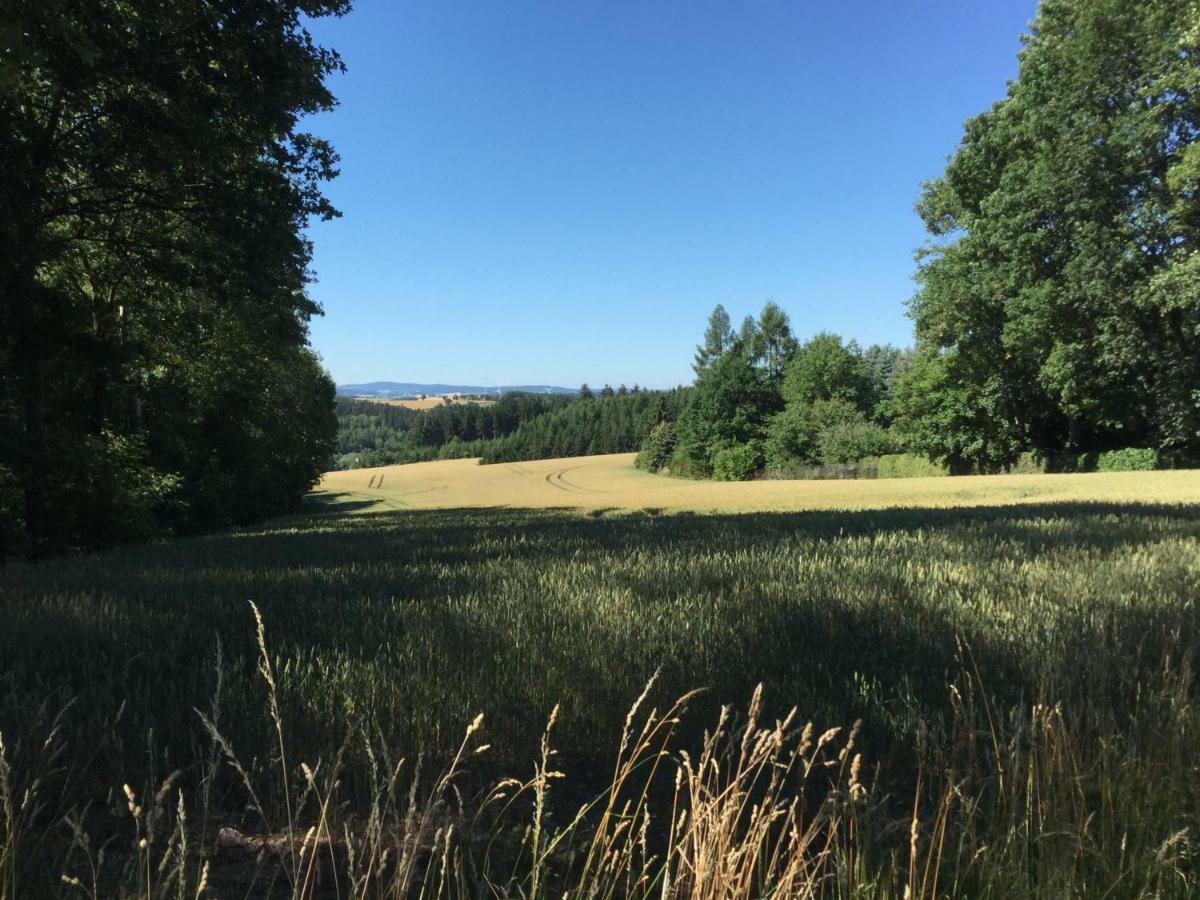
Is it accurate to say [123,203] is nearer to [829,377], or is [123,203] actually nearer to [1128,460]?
[1128,460]

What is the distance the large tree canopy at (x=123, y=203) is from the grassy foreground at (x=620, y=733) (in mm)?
7425

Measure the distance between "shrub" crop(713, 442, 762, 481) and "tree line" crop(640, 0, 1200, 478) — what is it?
82.5 feet

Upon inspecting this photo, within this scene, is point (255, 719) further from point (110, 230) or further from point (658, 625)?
point (110, 230)

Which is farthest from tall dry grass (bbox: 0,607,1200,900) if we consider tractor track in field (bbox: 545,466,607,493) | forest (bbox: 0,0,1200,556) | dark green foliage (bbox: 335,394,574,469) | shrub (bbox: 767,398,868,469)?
dark green foliage (bbox: 335,394,574,469)

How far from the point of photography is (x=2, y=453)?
10609 millimetres

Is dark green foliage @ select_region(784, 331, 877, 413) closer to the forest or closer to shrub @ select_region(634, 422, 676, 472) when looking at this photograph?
the forest

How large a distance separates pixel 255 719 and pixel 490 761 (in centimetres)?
98

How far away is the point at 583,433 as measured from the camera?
400ft

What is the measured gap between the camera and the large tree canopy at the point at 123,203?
33.6 ft

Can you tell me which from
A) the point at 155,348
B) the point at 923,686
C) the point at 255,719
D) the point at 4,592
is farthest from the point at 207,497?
the point at 923,686

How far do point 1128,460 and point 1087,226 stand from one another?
1487cm

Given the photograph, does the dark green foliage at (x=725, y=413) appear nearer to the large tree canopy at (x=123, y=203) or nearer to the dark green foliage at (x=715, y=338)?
the dark green foliage at (x=715, y=338)

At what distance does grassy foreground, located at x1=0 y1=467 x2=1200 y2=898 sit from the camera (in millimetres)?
1736

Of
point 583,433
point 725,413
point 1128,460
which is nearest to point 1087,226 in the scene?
point 1128,460
